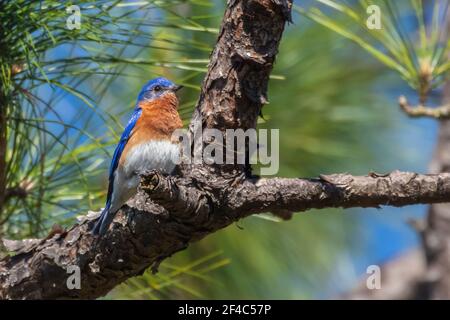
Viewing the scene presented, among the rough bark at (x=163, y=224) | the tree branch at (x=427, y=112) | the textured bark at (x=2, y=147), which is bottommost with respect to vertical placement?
the rough bark at (x=163, y=224)

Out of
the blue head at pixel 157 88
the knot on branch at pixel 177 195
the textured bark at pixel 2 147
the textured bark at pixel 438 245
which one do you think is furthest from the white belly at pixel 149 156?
the textured bark at pixel 438 245

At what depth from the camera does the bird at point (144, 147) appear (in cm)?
329

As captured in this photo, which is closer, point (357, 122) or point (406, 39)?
point (406, 39)

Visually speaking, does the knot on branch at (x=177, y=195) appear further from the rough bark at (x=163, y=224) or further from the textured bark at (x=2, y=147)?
the textured bark at (x=2, y=147)

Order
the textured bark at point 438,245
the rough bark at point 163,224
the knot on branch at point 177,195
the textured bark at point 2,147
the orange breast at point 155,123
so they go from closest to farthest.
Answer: the knot on branch at point 177,195
the rough bark at point 163,224
the textured bark at point 2,147
the orange breast at point 155,123
the textured bark at point 438,245

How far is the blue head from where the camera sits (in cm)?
372

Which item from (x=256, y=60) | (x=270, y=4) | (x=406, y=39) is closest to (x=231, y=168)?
(x=256, y=60)

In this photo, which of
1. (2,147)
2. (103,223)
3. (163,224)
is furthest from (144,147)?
(163,224)

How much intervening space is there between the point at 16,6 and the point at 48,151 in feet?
2.26

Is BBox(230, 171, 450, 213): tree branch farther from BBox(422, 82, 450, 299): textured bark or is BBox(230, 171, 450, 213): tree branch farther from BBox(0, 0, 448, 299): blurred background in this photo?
BBox(422, 82, 450, 299): textured bark

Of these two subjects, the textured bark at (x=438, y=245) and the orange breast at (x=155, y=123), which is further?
the textured bark at (x=438, y=245)

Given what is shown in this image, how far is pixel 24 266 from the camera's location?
2.65m
